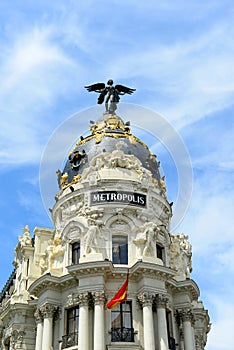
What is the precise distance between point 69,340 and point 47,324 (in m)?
2.06

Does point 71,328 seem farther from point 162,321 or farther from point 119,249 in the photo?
point 119,249

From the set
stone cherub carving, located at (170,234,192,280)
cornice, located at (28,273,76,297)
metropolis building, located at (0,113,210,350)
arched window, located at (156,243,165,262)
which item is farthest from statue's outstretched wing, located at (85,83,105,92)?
cornice, located at (28,273,76,297)

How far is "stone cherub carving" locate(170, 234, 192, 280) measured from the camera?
39.8 meters

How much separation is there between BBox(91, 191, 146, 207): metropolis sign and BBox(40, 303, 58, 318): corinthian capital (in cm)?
817

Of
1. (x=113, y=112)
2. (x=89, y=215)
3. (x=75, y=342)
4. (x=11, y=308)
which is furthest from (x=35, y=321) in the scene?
(x=113, y=112)

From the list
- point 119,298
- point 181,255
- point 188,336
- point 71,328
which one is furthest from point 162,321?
point 181,255

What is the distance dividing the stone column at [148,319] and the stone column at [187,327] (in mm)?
4306

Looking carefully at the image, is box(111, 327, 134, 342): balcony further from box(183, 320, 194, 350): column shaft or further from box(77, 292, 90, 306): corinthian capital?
box(183, 320, 194, 350): column shaft

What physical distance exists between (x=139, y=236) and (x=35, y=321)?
10.7 meters

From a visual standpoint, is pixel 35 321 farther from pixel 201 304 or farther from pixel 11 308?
pixel 201 304

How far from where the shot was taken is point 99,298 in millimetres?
32938

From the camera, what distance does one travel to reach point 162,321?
33219mm

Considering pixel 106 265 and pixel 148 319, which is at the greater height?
pixel 106 265

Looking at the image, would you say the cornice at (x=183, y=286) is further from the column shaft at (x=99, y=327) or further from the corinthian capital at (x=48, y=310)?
the corinthian capital at (x=48, y=310)
